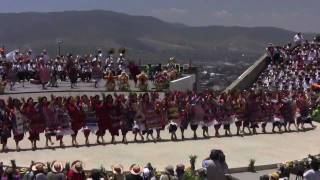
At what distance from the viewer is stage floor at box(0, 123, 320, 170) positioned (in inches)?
728

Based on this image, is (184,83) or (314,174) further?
(184,83)

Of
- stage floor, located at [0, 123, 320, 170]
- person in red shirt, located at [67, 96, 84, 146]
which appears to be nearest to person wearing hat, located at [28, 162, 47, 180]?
stage floor, located at [0, 123, 320, 170]

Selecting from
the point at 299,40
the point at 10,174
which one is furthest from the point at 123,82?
the point at 10,174

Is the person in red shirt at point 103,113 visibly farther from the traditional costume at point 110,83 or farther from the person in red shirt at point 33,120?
the traditional costume at point 110,83

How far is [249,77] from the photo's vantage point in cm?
3650

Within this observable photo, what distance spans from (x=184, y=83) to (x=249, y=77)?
4.40 meters

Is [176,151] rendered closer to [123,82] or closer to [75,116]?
[75,116]

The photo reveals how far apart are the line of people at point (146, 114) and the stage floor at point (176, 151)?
49 cm

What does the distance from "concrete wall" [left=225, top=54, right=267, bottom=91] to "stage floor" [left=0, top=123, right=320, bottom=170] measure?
11.5 m

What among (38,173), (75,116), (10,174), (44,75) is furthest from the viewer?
(44,75)

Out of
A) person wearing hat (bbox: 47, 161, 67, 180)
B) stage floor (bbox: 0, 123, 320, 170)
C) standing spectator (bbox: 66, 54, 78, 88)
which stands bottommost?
stage floor (bbox: 0, 123, 320, 170)

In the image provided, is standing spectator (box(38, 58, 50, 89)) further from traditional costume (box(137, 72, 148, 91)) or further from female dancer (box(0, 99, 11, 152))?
female dancer (box(0, 99, 11, 152))

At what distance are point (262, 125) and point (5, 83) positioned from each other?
12520 millimetres

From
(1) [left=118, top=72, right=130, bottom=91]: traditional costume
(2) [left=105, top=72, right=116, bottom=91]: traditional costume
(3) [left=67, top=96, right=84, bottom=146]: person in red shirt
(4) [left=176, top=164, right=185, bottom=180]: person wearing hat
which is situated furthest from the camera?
(1) [left=118, top=72, right=130, bottom=91]: traditional costume
